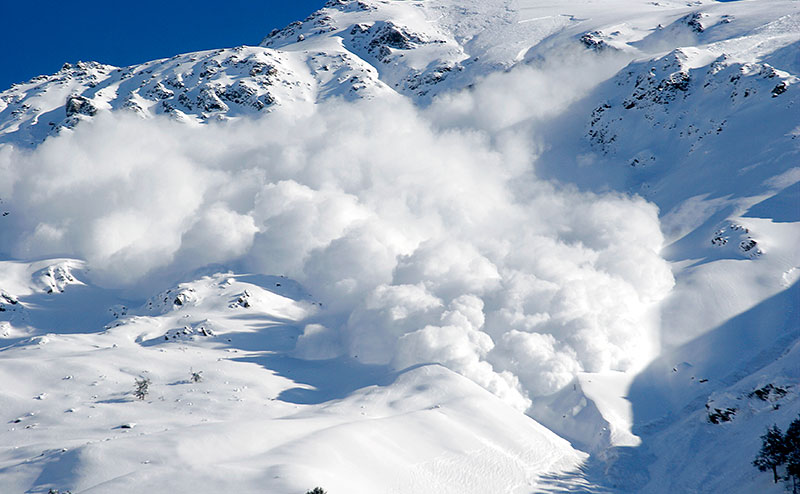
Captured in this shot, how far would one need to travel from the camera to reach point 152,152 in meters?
166

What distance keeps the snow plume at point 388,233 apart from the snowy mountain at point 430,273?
60 centimetres

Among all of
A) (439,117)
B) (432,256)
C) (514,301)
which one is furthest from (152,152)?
(514,301)

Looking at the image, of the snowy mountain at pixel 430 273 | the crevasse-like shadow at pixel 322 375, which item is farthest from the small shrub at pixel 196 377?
the crevasse-like shadow at pixel 322 375

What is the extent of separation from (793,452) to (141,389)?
2508 inches

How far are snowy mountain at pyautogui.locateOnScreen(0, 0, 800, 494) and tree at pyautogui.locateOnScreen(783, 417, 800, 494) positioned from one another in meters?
4.82

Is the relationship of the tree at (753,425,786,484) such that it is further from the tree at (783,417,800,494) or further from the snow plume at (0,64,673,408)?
the snow plume at (0,64,673,408)

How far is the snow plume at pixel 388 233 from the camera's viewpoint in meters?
85.8

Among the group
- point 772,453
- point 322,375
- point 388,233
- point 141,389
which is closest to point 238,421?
point 141,389

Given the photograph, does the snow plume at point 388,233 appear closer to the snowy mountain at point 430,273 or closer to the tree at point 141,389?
the snowy mountain at point 430,273

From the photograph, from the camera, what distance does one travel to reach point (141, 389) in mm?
67938

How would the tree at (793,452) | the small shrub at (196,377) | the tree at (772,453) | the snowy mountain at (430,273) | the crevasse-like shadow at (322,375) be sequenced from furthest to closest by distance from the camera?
the crevasse-like shadow at (322,375) < the small shrub at (196,377) < the snowy mountain at (430,273) < the tree at (772,453) < the tree at (793,452)

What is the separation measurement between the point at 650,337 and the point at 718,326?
29.4 ft

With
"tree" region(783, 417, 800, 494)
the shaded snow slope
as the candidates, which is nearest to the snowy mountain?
the shaded snow slope

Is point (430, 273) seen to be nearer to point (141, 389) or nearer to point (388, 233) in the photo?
point (388, 233)
